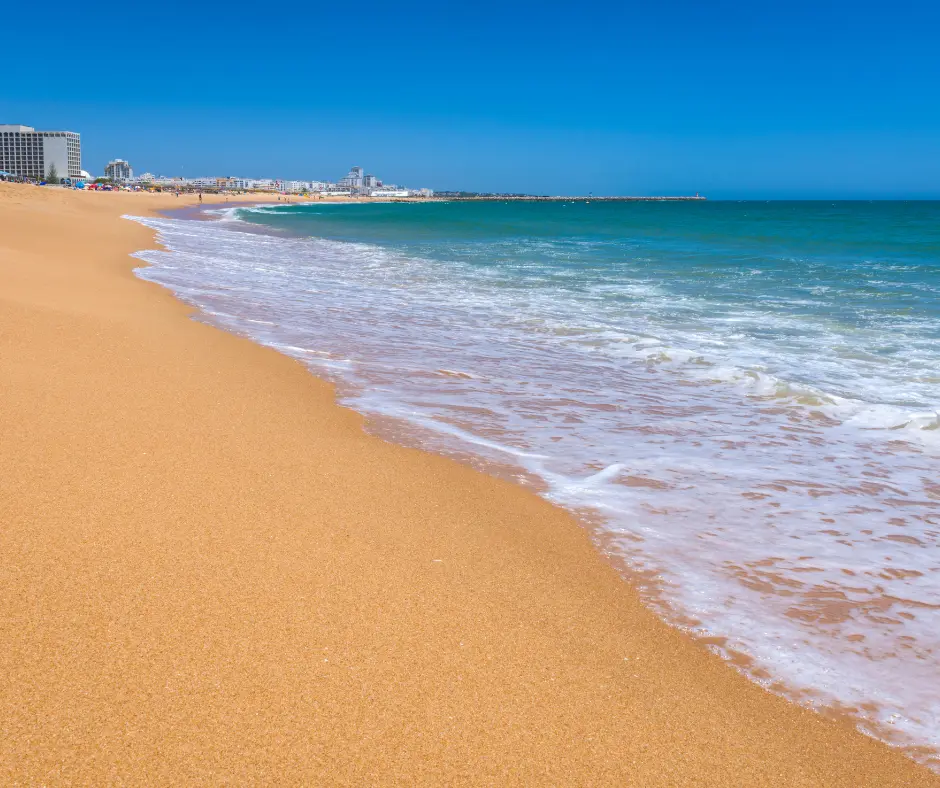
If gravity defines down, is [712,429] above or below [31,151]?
below

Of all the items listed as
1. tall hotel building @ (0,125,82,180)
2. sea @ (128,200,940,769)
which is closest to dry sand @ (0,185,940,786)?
sea @ (128,200,940,769)

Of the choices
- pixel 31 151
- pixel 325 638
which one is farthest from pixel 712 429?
pixel 31 151

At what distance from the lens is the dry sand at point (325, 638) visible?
6.35 feet

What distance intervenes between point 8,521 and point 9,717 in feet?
3.80

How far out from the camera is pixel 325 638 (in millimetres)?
2393

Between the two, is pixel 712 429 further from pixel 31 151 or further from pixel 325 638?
pixel 31 151

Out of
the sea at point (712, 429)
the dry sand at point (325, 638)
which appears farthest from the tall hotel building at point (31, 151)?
the dry sand at point (325, 638)

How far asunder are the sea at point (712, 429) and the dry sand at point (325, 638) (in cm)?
27

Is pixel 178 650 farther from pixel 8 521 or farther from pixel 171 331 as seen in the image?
pixel 171 331

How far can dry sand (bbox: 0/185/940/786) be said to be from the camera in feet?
6.35

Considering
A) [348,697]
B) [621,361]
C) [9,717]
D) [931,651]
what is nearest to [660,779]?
[348,697]

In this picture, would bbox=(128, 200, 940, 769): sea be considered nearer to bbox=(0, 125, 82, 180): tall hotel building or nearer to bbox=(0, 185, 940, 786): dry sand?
bbox=(0, 185, 940, 786): dry sand

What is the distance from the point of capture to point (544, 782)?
1.91 m

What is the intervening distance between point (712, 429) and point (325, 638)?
3593mm
